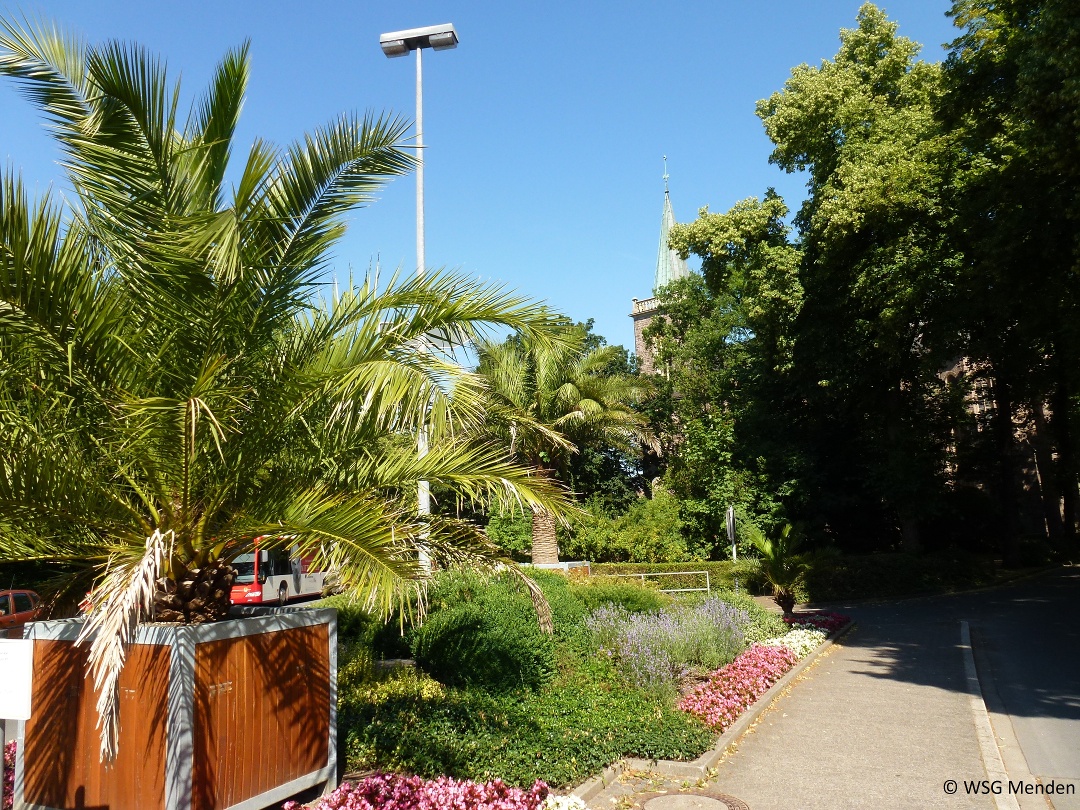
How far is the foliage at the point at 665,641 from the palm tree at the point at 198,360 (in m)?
4.26

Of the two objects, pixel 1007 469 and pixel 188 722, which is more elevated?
pixel 1007 469

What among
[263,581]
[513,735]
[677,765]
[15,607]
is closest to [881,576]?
[263,581]

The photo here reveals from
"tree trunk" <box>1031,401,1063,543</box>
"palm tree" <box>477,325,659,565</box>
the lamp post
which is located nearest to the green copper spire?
"tree trunk" <box>1031,401,1063,543</box>

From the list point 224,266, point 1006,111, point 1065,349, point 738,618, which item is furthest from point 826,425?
point 224,266

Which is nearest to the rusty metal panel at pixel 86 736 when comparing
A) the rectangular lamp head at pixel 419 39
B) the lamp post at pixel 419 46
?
the lamp post at pixel 419 46

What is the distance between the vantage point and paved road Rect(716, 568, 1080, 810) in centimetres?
629

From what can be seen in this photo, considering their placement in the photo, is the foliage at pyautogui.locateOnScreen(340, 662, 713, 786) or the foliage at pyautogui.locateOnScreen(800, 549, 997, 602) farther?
the foliage at pyautogui.locateOnScreen(800, 549, 997, 602)

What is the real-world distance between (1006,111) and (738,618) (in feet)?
36.0

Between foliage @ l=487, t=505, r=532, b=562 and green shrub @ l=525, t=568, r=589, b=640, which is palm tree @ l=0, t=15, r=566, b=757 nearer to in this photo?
green shrub @ l=525, t=568, r=589, b=640

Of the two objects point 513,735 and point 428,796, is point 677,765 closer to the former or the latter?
point 513,735

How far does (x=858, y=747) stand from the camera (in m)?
7.43

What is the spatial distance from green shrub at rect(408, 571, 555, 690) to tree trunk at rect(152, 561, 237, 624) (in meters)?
3.47

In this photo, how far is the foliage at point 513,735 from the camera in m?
6.29

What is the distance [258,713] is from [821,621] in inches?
510
